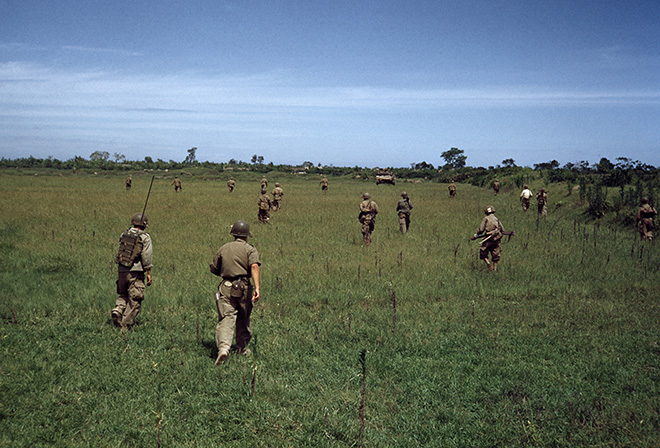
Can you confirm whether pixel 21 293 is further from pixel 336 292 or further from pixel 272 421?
pixel 272 421

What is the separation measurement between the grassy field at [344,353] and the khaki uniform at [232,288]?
48 cm

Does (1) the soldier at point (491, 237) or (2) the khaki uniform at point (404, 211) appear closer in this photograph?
(1) the soldier at point (491, 237)

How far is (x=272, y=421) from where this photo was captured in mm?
5480

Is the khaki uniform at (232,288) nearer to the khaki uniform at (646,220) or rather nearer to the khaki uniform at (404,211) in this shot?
the khaki uniform at (404,211)

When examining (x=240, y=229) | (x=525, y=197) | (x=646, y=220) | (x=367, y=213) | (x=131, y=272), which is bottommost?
(x=131, y=272)

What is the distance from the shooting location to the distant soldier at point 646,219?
1773 cm

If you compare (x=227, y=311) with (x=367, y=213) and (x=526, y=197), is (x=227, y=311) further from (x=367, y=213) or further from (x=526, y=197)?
(x=526, y=197)

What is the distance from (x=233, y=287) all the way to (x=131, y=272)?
233 centimetres

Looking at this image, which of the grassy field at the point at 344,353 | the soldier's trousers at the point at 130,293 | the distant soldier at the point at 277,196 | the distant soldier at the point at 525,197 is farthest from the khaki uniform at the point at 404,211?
the soldier's trousers at the point at 130,293

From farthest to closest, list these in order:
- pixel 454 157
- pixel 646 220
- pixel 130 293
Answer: pixel 454 157 → pixel 646 220 → pixel 130 293

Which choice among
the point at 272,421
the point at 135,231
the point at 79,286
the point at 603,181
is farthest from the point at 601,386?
the point at 603,181

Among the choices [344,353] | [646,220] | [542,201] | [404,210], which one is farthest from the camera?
[542,201]

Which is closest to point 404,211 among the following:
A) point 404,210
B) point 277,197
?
point 404,210

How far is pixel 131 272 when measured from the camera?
821 centimetres
